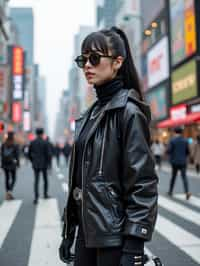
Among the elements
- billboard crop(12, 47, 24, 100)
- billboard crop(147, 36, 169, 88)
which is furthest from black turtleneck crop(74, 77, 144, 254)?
billboard crop(12, 47, 24, 100)

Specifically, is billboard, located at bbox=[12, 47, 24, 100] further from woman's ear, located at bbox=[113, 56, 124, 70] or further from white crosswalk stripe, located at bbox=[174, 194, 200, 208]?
woman's ear, located at bbox=[113, 56, 124, 70]

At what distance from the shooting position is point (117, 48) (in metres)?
2.12

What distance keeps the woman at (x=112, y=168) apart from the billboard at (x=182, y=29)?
1111 inches

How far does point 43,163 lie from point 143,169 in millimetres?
8324

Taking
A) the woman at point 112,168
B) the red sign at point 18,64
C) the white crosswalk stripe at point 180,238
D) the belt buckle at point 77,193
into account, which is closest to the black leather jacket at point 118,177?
the woman at point 112,168

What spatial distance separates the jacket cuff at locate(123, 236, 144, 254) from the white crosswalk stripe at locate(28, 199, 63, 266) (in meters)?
2.92

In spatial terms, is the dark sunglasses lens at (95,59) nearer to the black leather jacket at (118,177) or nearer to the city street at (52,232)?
the black leather jacket at (118,177)

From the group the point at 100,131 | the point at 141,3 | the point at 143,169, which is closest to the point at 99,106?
the point at 100,131

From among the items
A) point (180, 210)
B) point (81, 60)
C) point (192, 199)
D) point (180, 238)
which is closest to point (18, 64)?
point (192, 199)

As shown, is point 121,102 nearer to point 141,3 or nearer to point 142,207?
point 142,207

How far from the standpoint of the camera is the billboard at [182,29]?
96.1 feet

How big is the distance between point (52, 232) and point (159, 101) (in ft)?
121

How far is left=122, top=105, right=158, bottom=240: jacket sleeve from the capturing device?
1888mm

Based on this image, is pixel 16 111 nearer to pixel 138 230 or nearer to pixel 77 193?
pixel 77 193
